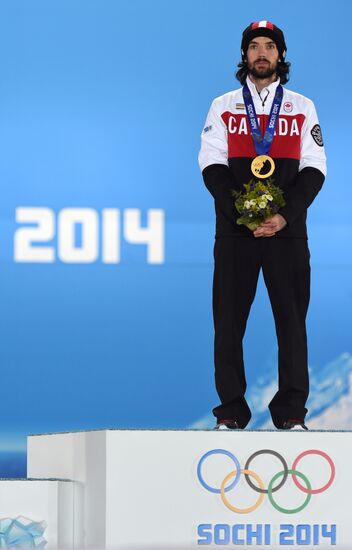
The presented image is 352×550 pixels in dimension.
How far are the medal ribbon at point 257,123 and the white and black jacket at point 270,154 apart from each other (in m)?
0.02

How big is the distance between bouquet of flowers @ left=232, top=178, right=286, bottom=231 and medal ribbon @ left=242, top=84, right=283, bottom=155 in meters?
0.18

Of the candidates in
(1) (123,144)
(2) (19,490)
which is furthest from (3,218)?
(2) (19,490)

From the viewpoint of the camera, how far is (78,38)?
6.34 meters

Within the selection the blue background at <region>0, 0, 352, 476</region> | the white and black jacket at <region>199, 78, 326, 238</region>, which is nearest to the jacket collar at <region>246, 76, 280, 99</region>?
the white and black jacket at <region>199, 78, 326, 238</region>

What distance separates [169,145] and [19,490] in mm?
2938

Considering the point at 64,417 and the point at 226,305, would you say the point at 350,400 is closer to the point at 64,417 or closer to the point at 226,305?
the point at 64,417

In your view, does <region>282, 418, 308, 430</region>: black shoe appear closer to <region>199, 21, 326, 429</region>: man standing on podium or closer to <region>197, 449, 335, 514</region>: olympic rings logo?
<region>199, 21, 326, 429</region>: man standing on podium

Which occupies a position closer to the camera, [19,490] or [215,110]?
[19,490]

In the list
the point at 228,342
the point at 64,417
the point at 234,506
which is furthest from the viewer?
the point at 64,417

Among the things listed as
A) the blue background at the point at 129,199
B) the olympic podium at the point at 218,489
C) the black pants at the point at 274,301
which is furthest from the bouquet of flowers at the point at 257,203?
the blue background at the point at 129,199

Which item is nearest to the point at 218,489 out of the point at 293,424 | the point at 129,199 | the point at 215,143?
the point at 293,424

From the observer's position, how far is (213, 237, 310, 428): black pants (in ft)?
14.4

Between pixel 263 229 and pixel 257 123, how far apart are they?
42 centimetres

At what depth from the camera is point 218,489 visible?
12.1 ft
